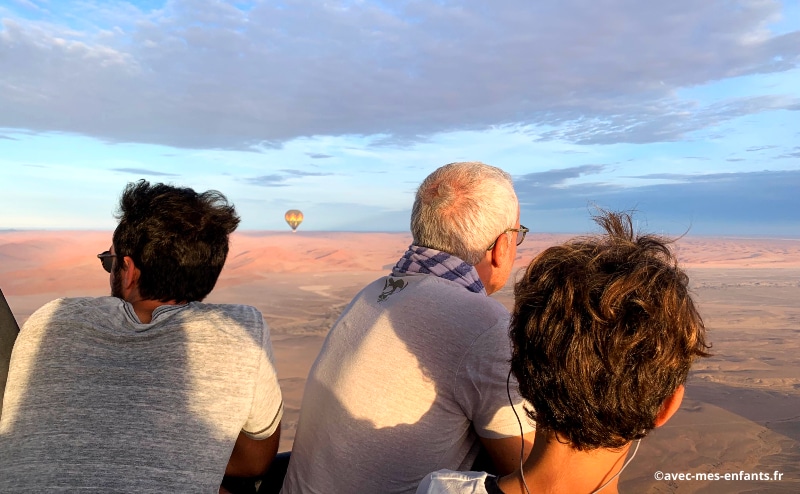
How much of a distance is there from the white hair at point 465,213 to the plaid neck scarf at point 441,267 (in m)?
0.10

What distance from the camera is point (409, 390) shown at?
6.33 ft

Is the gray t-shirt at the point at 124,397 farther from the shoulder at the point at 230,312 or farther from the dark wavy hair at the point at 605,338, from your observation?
the dark wavy hair at the point at 605,338

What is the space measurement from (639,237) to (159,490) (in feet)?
4.94

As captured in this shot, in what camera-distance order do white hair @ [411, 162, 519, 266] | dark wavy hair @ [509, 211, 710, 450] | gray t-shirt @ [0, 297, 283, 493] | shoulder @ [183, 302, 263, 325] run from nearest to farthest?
dark wavy hair @ [509, 211, 710, 450], gray t-shirt @ [0, 297, 283, 493], shoulder @ [183, 302, 263, 325], white hair @ [411, 162, 519, 266]

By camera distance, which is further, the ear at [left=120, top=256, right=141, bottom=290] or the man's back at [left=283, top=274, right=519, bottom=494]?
the ear at [left=120, top=256, right=141, bottom=290]

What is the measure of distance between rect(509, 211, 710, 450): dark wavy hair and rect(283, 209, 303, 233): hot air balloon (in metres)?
33.4

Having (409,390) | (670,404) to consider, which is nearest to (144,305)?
(409,390)

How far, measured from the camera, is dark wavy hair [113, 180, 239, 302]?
7.19 ft

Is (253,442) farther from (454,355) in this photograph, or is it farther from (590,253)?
(590,253)

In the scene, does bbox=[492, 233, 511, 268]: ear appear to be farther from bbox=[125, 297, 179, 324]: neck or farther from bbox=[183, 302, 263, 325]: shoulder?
bbox=[125, 297, 179, 324]: neck

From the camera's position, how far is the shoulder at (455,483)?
133 centimetres

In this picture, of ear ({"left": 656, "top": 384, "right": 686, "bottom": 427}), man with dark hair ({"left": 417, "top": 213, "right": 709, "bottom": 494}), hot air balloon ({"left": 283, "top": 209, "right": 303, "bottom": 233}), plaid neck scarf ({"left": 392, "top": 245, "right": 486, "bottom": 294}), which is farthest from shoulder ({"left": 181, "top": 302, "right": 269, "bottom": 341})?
hot air balloon ({"left": 283, "top": 209, "right": 303, "bottom": 233})

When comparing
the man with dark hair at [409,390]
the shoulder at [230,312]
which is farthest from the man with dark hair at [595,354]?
the shoulder at [230,312]

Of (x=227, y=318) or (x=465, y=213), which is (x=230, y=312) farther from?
(x=465, y=213)
